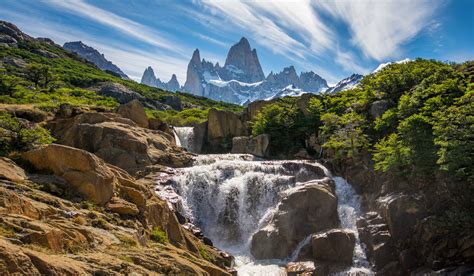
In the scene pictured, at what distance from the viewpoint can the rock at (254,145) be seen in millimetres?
47062

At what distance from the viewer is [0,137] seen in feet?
69.3

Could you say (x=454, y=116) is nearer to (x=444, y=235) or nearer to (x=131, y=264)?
(x=444, y=235)

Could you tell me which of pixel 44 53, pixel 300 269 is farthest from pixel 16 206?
pixel 44 53

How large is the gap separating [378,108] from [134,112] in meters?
27.6

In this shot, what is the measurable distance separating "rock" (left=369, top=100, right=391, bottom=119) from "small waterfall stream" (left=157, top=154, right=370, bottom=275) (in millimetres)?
11513

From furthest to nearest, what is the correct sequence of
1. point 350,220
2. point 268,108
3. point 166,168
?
point 268,108 → point 166,168 → point 350,220

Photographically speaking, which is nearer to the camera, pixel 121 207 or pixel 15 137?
pixel 121 207

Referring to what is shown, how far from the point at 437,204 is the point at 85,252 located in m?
23.0

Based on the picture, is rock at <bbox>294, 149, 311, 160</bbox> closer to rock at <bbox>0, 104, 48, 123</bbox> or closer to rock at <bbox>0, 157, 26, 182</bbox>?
rock at <bbox>0, 104, 48, 123</bbox>

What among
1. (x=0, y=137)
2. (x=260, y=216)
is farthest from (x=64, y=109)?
(x=260, y=216)

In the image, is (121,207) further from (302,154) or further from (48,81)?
(48,81)

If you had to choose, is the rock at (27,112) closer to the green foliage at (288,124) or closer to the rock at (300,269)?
the rock at (300,269)

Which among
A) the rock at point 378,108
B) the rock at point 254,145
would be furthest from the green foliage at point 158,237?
the rock at point 378,108

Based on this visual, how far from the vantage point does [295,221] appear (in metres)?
27.7
